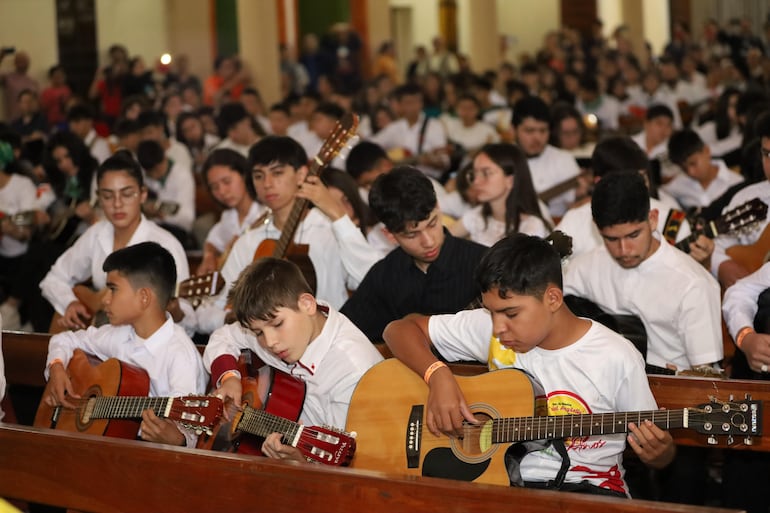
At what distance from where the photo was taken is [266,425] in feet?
12.0

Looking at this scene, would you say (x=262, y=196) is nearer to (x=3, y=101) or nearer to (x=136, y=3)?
(x=3, y=101)

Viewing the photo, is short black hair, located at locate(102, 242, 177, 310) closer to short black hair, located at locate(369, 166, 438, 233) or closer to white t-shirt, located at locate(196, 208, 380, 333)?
white t-shirt, located at locate(196, 208, 380, 333)

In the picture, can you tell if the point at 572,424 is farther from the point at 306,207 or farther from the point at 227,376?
the point at 306,207

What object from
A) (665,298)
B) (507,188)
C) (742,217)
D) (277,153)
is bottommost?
(665,298)

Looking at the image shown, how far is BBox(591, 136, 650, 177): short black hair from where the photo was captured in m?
5.65

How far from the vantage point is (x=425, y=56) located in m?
21.4

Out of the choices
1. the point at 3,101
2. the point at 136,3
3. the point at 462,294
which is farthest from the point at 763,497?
the point at 136,3

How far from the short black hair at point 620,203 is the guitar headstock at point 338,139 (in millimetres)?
1409

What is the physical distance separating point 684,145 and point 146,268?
394cm

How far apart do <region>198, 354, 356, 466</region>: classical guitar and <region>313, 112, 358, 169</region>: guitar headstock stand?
4.43ft

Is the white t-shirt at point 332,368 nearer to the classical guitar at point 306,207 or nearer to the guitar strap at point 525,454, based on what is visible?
the guitar strap at point 525,454

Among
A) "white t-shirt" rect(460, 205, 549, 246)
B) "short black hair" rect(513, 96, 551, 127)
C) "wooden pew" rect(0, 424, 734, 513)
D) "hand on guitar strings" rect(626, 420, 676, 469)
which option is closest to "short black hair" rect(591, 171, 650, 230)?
"hand on guitar strings" rect(626, 420, 676, 469)

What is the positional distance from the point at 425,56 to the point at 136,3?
6.39 meters

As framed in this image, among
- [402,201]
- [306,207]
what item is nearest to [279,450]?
[402,201]
